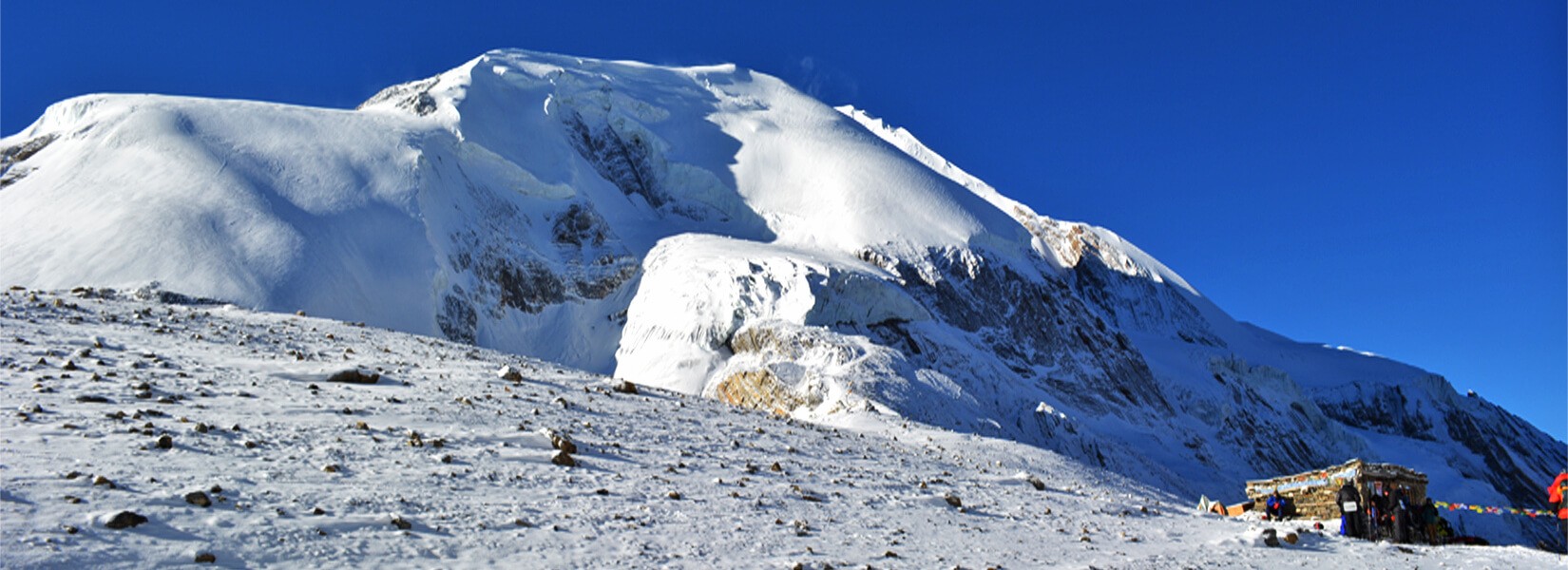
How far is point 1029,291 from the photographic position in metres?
74.9

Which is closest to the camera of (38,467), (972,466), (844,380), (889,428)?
(38,467)

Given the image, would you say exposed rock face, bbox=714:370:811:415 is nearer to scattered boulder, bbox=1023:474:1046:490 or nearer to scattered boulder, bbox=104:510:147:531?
scattered boulder, bbox=1023:474:1046:490

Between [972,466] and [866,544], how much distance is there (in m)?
9.19

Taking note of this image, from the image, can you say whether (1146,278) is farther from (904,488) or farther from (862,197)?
(904,488)

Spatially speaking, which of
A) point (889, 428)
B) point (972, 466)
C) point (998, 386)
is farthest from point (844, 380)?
point (972, 466)

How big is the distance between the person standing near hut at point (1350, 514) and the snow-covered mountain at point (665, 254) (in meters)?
21.8

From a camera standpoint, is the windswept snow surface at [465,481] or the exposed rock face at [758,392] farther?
the exposed rock face at [758,392]

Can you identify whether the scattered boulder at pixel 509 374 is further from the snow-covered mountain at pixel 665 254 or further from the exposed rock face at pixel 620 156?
the exposed rock face at pixel 620 156

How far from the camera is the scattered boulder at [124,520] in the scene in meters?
10.1

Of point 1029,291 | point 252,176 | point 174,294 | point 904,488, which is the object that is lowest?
point 904,488

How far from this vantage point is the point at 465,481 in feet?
45.2

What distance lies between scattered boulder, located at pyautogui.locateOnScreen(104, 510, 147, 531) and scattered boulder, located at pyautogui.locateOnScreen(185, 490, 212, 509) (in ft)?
2.52

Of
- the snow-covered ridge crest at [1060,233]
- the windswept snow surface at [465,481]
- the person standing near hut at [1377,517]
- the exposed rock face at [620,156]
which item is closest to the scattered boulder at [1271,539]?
the windswept snow surface at [465,481]

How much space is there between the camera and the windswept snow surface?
432 inches
